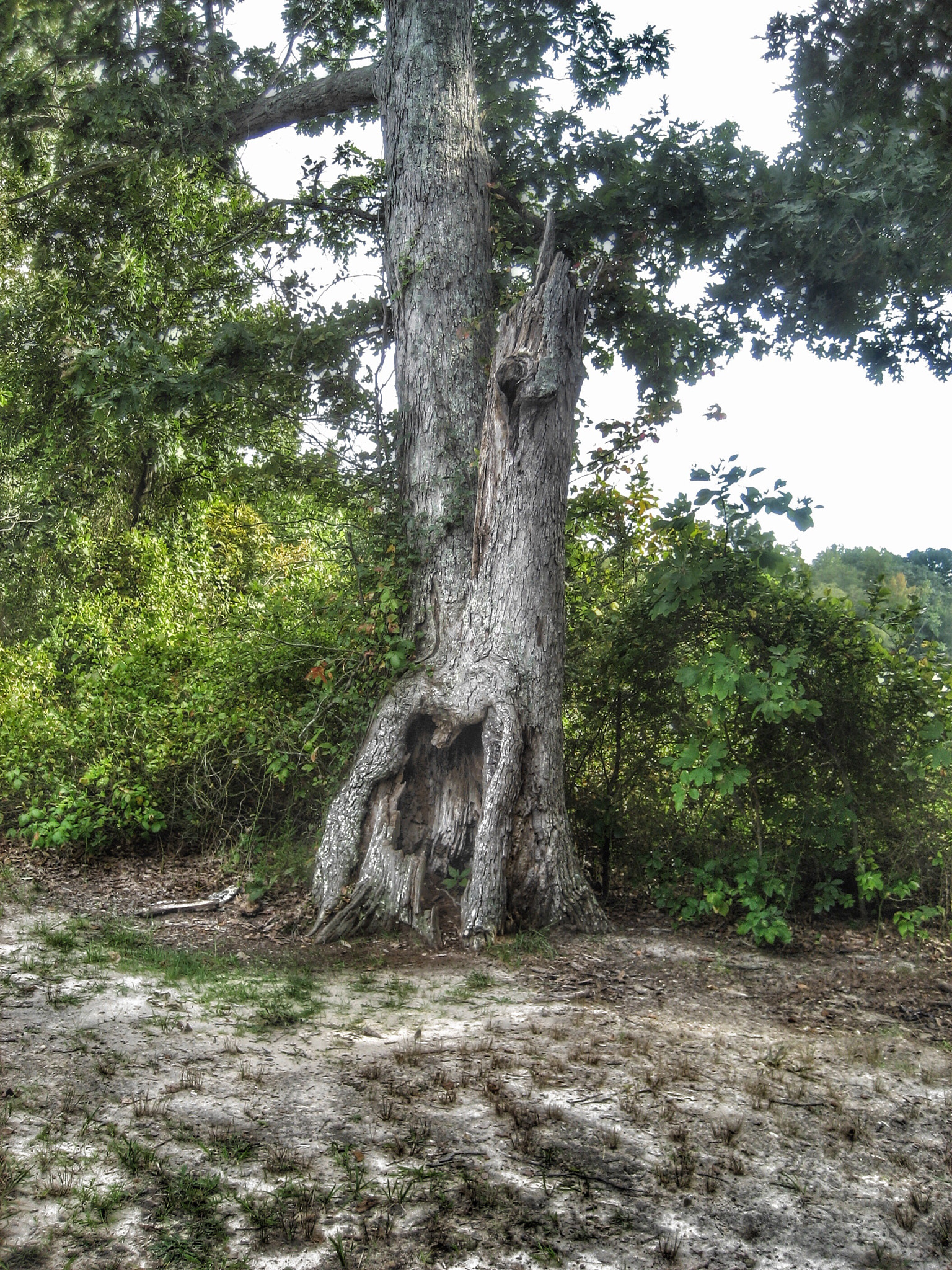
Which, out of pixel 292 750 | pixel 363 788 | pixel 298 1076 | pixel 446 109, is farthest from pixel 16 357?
pixel 298 1076

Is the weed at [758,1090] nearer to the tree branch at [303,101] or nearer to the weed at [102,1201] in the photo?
the weed at [102,1201]

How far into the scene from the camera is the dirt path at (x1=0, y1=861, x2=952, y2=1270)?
8.20ft

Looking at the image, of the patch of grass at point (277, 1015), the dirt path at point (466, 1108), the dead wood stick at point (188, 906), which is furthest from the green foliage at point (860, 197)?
the dead wood stick at point (188, 906)

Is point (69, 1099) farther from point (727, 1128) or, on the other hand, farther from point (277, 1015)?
point (727, 1128)

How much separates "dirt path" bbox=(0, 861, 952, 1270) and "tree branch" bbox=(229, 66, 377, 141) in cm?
Answer: 803

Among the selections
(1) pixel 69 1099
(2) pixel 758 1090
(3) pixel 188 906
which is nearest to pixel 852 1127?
(2) pixel 758 1090

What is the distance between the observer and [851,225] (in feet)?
25.1

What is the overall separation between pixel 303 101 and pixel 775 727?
7865mm

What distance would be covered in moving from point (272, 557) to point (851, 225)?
7.43 metres

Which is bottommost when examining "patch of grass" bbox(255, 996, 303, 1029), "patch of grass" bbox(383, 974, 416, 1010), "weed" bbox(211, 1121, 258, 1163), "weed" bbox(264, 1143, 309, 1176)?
"patch of grass" bbox(383, 974, 416, 1010)

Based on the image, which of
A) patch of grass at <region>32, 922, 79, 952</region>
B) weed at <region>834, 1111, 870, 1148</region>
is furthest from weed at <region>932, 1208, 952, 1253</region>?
patch of grass at <region>32, 922, 79, 952</region>

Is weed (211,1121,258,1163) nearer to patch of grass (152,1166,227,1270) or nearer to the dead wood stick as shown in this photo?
patch of grass (152,1166,227,1270)

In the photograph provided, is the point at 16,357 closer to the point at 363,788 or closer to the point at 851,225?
the point at 363,788

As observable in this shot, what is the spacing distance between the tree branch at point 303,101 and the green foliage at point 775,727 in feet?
20.3
